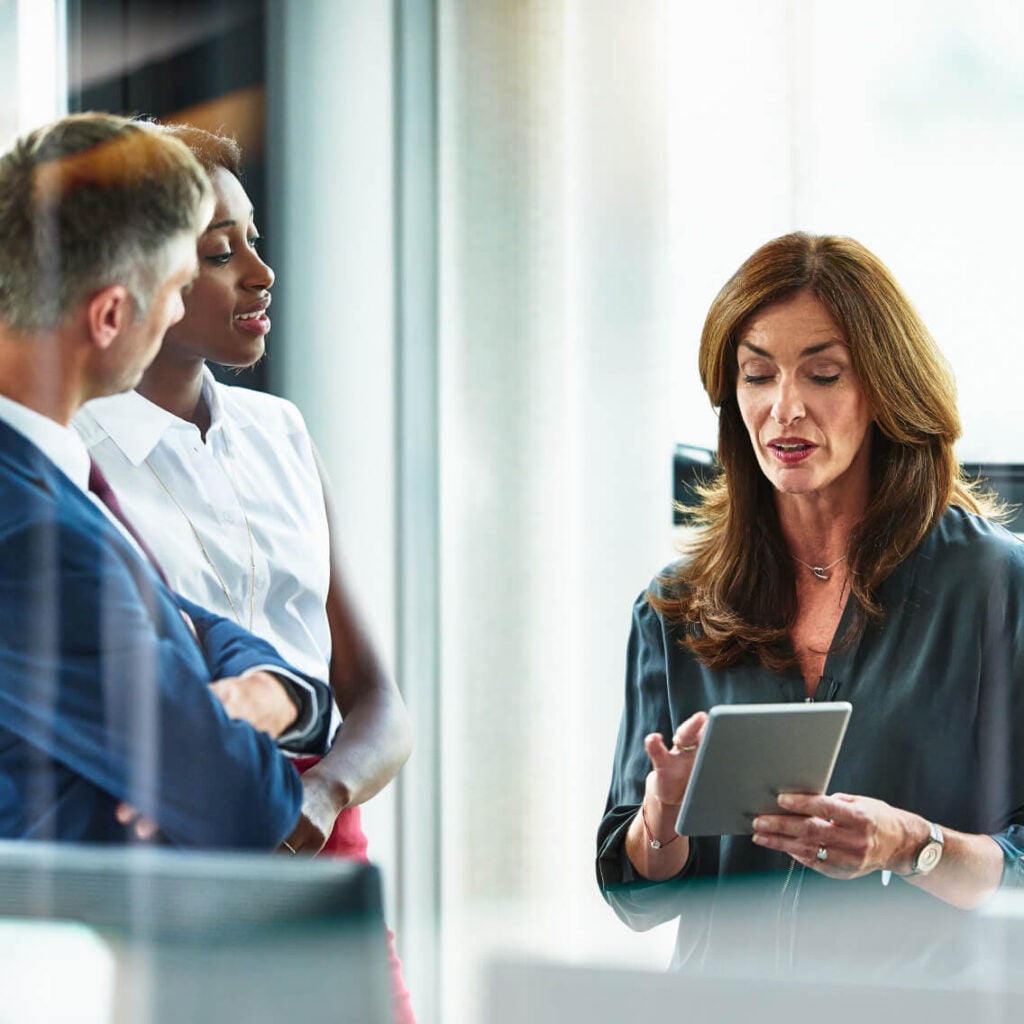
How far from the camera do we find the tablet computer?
58.1 inches

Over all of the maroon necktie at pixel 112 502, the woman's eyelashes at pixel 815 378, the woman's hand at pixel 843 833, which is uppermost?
the woman's eyelashes at pixel 815 378

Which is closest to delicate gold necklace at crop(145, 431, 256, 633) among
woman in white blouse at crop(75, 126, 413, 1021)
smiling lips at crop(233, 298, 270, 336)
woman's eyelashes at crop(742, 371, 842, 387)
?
woman in white blouse at crop(75, 126, 413, 1021)

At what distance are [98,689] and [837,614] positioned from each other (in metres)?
0.96

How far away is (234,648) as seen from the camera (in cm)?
164

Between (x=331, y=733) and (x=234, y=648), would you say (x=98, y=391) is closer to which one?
(x=234, y=648)

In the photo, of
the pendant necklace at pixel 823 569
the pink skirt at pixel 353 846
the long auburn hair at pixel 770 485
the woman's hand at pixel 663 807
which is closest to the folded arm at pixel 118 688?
the pink skirt at pixel 353 846

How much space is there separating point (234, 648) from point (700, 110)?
955 millimetres

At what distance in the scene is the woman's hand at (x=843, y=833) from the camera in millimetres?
1579

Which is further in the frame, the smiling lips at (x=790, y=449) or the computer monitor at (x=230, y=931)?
the smiling lips at (x=790, y=449)

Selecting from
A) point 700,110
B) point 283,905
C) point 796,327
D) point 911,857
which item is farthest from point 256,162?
point 911,857

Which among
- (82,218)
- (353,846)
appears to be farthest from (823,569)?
(82,218)

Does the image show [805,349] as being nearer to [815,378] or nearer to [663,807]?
[815,378]

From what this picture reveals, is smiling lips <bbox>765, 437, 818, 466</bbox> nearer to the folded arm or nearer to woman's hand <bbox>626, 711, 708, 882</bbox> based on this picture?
woman's hand <bbox>626, 711, 708, 882</bbox>

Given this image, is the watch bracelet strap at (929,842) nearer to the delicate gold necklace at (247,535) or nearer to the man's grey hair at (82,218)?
the delicate gold necklace at (247,535)
